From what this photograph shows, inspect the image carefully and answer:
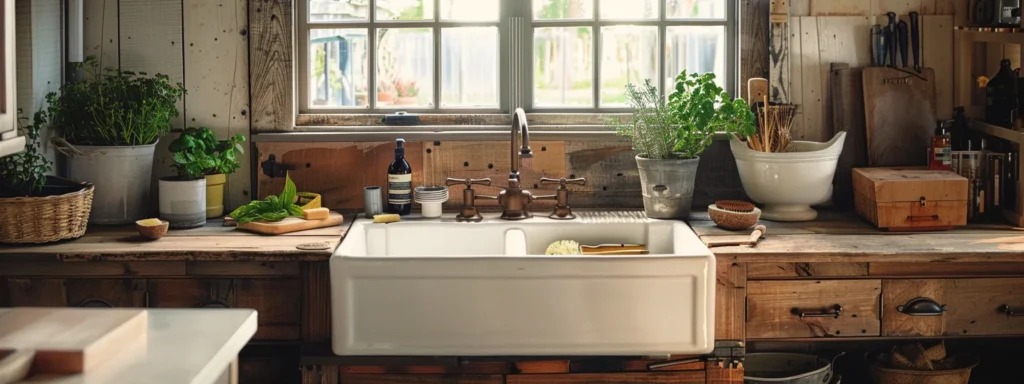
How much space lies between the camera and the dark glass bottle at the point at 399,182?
12.4 ft

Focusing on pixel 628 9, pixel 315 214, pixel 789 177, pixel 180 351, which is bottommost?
pixel 180 351

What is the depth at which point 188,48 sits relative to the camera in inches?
153

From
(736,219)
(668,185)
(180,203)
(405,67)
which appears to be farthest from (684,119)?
(180,203)

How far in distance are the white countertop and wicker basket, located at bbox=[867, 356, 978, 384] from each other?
7.27 feet

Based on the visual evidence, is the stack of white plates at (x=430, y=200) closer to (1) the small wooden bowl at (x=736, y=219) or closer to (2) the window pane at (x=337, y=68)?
(2) the window pane at (x=337, y=68)

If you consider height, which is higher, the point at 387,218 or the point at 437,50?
the point at 437,50

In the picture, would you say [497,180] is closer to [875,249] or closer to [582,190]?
[582,190]

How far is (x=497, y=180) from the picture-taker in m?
3.94

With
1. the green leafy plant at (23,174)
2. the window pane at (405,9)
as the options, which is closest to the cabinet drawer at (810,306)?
the window pane at (405,9)

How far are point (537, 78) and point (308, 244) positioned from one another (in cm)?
113

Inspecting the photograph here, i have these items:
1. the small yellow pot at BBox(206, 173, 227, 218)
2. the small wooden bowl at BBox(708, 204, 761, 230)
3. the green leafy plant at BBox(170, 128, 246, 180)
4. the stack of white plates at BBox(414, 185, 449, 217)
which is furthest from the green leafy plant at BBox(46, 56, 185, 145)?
the small wooden bowl at BBox(708, 204, 761, 230)

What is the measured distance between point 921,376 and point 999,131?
85 cm

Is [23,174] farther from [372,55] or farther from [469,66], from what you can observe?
[469,66]

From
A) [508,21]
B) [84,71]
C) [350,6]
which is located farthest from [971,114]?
[84,71]
